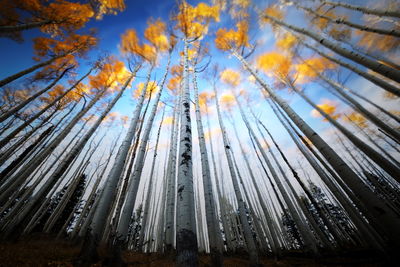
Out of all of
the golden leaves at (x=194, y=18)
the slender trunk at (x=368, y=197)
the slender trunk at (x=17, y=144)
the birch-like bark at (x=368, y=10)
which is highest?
the golden leaves at (x=194, y=18)

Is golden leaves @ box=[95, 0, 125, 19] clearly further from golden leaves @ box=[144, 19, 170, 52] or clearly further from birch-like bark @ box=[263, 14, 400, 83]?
birch-like bark @ box=[263, 14, 400, 83]

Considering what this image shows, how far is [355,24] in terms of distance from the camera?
6.15 m

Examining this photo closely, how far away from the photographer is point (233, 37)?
943 cm

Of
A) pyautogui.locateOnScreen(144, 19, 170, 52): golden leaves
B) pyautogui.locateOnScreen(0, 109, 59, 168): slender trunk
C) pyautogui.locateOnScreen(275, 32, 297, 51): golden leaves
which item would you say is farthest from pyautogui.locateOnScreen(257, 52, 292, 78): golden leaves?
pyautogui.locateOnScreen(0, 109, 59, 168): slender trunk

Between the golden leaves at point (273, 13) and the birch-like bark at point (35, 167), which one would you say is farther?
the golden leaves at point (273, 13)

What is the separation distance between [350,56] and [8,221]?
1845cm

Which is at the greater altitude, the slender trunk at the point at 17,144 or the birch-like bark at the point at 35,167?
the slender trunk at the point at 17,144

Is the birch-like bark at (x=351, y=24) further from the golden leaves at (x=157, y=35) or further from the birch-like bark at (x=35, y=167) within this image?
the birch-like bark at (x=35, y=167)

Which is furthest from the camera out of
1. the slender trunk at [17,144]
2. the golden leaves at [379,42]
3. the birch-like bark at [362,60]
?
the slender trunk at [17,144]

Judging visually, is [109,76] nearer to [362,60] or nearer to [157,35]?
[157,35]

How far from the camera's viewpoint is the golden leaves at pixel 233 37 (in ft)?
28.6

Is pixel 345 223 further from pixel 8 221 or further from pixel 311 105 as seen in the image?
pixel 8 221

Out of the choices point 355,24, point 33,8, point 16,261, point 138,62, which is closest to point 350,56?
point 355,24

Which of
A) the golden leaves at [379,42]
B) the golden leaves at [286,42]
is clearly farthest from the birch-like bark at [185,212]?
the golden leaves at [379,42]
